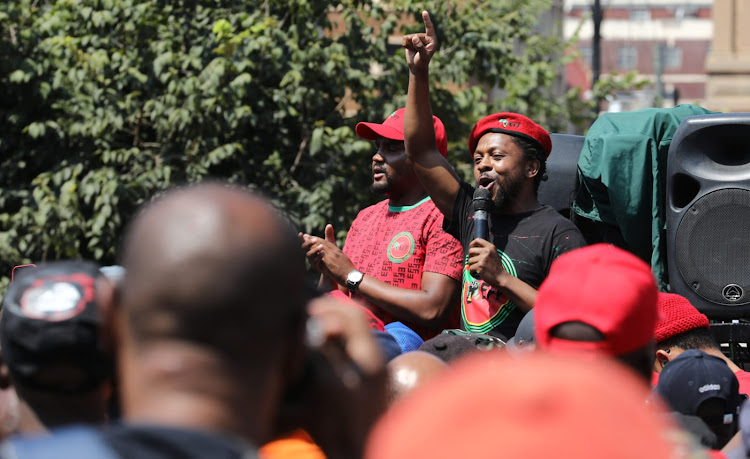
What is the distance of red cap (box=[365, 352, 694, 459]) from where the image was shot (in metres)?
1.09

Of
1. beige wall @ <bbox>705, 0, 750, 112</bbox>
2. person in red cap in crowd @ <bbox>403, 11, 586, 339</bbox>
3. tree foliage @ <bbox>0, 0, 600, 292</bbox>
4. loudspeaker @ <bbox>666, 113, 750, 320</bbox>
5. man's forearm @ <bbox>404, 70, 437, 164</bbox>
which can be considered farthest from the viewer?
beige wall @ <bbox>705, 0, 750, 112</bbox>

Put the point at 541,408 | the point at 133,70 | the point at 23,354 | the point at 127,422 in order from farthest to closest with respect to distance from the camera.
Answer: the point at 133,70, the point at 23,354, the point at 127,422, the point at 541,408

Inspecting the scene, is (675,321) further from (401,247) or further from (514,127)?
(401,247)

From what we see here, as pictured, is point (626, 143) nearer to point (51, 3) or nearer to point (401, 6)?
point (401, 6)

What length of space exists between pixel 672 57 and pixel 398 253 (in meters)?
69.0

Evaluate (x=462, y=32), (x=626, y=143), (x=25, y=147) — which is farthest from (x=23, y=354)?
(x=462, y=32)

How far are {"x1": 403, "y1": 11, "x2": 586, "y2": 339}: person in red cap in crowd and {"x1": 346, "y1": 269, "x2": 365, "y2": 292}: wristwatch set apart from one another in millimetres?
421

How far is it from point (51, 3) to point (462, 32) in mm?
3404

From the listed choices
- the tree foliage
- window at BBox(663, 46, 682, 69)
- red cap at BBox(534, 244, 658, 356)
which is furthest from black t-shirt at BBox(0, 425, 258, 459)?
window at BBox(663, 46, 682, 69)

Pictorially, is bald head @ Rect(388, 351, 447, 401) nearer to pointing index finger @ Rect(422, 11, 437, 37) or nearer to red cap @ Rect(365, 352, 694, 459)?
red cap @ Rect(365, 352, 694, 459)

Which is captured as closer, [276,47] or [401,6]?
[276,47]

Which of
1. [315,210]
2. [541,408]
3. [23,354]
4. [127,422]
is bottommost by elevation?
[315,210]

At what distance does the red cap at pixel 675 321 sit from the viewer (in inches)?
151

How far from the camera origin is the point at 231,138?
8273mm
